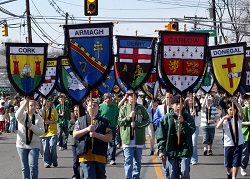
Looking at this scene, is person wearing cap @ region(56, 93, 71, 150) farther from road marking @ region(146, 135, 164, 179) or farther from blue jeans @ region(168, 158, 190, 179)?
blue jeans @ region(168, 158, 190, 179)

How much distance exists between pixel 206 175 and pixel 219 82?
2.35 meters

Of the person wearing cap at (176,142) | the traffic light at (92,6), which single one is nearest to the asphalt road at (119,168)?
the person wearing cap at (176,142)

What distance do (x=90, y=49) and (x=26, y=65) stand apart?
1.96m

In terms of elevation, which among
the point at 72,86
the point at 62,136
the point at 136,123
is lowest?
the point at 62,136

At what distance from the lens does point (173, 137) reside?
10.5m

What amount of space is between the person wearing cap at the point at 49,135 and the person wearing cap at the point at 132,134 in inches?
148

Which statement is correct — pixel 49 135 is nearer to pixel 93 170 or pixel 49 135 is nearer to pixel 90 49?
pixel 90 49

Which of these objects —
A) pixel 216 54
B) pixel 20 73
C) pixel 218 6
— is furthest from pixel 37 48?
pixel 218 6

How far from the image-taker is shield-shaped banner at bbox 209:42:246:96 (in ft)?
42.6

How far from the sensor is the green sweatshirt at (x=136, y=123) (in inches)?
488

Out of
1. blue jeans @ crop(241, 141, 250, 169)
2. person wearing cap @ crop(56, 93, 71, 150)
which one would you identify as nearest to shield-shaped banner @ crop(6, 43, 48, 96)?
blue jeans @ crop(241, 141, 250, 169)

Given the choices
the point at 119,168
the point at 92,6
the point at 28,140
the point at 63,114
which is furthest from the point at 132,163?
the point at 92,6

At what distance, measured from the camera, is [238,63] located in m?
13.0

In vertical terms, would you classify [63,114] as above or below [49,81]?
below
